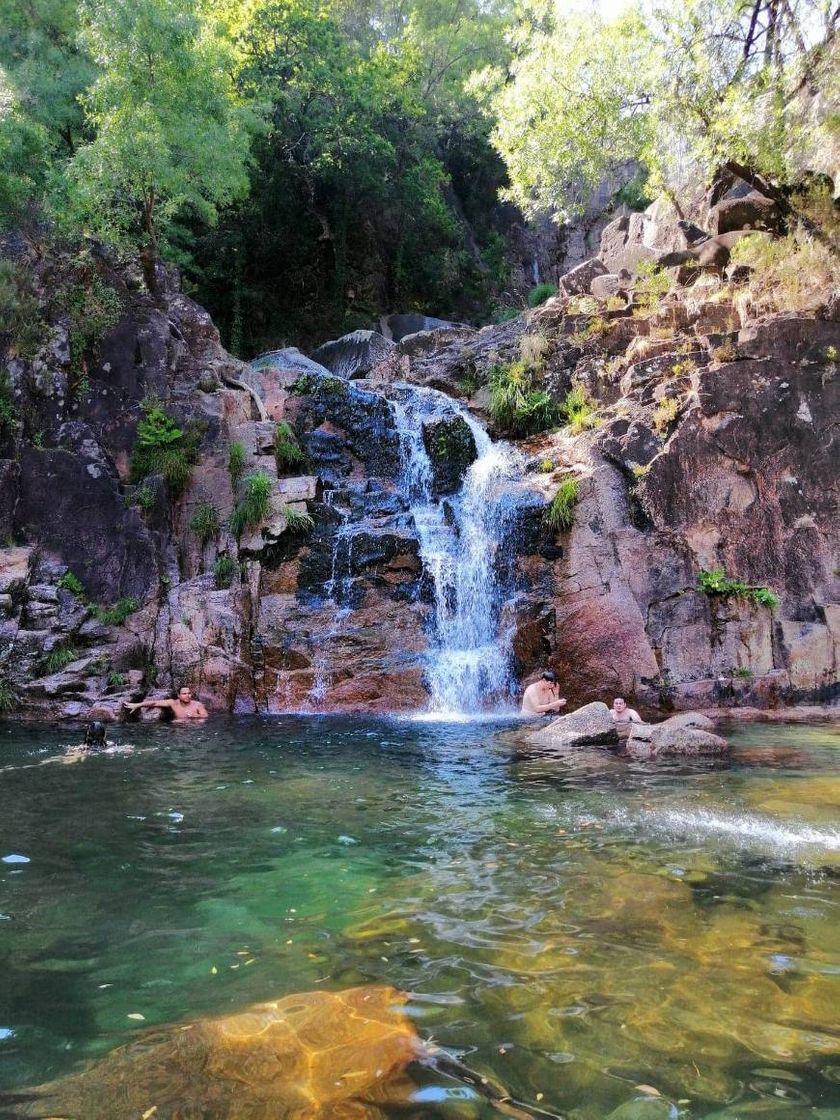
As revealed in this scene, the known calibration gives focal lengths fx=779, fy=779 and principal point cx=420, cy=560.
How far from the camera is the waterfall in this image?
13.3 metres

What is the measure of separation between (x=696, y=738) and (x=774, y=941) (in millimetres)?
5542

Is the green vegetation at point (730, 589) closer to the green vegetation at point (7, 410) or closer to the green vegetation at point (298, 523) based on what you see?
the green vegetation at point (298, 523)

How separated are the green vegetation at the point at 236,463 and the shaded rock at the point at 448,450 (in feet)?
12.6

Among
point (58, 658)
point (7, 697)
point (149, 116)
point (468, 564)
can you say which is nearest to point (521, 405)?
point (468, 564)

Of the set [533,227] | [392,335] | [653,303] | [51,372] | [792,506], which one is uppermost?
[533,227]

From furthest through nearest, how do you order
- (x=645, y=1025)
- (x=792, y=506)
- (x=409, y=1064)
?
(x=792, y=506) → (x=645, y=1025) → (x=409, y=1064)

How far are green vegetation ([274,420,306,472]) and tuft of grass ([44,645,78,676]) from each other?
5.63 metres

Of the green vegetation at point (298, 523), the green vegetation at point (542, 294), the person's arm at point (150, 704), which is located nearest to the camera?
the person's arm at point (150, 704)

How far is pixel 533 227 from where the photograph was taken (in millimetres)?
34625

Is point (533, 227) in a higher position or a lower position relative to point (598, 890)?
higher

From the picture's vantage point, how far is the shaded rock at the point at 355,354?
2339cm

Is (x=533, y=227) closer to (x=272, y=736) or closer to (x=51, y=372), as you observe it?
(x=51, y=372)

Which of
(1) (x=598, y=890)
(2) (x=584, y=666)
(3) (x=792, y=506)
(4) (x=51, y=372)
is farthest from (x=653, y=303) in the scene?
(1) (x=598, y=890)

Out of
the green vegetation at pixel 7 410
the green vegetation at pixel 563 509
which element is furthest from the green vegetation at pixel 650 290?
the green vegetation at pixel 7 410
